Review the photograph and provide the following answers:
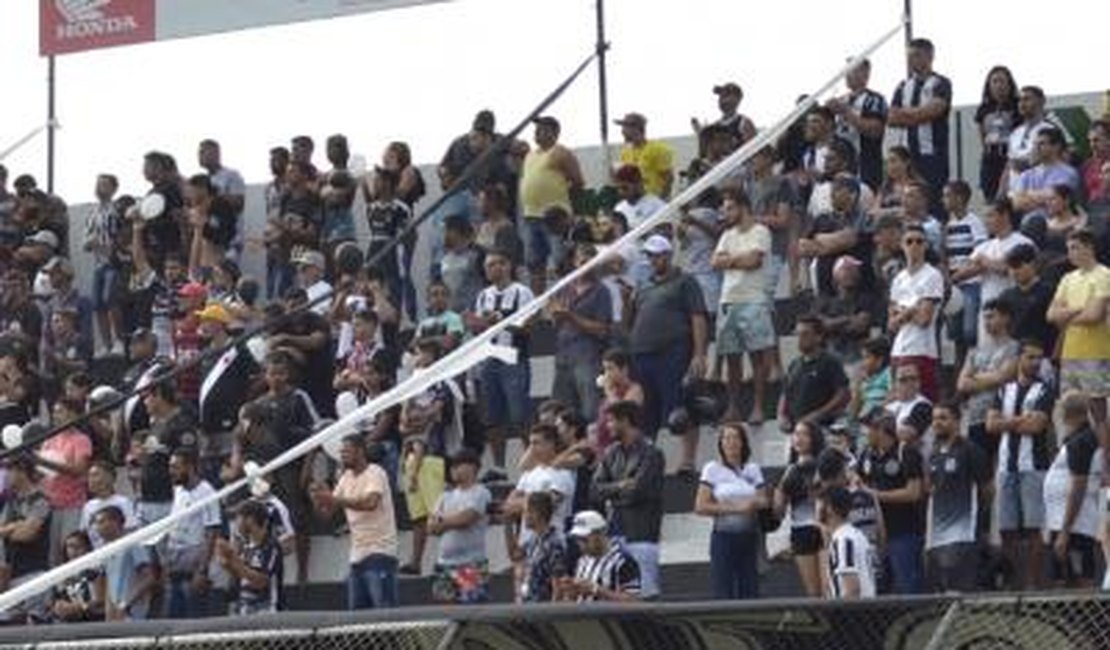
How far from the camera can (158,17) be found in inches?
1022

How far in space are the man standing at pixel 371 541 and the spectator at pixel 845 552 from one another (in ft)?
10.6

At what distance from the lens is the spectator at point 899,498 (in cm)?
1562

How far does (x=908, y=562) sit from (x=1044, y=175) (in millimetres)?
3321

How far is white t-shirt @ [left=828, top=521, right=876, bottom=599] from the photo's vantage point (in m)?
15.2

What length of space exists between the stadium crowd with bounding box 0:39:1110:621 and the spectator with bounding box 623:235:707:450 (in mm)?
23

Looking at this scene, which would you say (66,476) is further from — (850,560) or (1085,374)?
(1085,374)

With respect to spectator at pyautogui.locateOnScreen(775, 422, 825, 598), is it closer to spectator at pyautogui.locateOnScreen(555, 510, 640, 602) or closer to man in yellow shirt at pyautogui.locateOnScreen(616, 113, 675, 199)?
spectator at pyautogui.locateOnScreen(555, 510, 640, 602)

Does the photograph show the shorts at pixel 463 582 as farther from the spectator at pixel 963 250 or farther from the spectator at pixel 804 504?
the spectator at pixel 963 250

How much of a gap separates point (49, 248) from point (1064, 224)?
30.0ft

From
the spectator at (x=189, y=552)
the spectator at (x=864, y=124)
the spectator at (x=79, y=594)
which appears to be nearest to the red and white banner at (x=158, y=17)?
the spectator at (x=864, y=124)

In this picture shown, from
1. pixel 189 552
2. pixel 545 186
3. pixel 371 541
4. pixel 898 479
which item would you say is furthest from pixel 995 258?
pixel 189 552

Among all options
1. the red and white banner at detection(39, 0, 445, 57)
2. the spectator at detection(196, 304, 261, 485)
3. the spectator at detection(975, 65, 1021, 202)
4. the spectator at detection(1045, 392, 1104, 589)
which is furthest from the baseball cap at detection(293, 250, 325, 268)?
the spectator at detection(1045, 392, 1104, 589)

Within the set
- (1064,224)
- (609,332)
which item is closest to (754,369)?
(609,332)

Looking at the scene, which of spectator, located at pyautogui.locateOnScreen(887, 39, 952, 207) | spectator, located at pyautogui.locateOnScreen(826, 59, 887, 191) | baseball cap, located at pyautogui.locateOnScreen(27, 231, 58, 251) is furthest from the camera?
baseball cap, located at pyautogui.locateOnScreen(27, 231, 58, 251)
